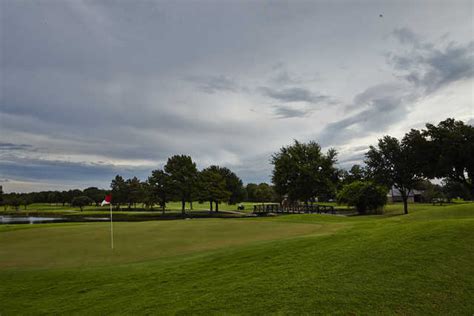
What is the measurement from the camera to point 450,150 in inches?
1259

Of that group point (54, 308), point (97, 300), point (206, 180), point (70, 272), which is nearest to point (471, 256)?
point (97, 300)

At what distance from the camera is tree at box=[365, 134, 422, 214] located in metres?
38.1

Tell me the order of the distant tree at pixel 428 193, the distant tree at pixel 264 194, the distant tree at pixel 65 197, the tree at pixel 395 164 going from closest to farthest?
the tree at pixel 395 164
the distant tree at pixel 428 193
the distant tree at pixel 264 194
the distant tree at pixel 65 197

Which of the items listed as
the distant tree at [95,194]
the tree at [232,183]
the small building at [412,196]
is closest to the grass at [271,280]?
the tree at [232,183]

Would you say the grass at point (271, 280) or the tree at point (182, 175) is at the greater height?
the tree at point (182, 175)

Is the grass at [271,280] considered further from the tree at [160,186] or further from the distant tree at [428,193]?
the distant tree at [428,193]

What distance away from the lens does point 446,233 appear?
8250 mm

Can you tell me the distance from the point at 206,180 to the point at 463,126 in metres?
45.5

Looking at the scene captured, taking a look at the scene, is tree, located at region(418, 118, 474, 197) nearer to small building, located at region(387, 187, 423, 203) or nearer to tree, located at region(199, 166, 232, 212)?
tree, located at region(199, 166, 232, 212)

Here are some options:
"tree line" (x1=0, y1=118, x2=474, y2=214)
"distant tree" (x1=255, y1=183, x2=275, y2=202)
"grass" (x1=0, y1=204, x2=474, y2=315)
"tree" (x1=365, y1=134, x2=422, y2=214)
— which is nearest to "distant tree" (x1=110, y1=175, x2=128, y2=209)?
"tree line" (x1=0, y1=118, x2=474, y2=214)

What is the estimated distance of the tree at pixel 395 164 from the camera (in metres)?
38.1

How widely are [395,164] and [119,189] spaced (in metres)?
71.5

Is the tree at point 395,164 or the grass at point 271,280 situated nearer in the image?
the grass at point 271,280

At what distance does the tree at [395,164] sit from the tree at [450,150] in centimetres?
189
